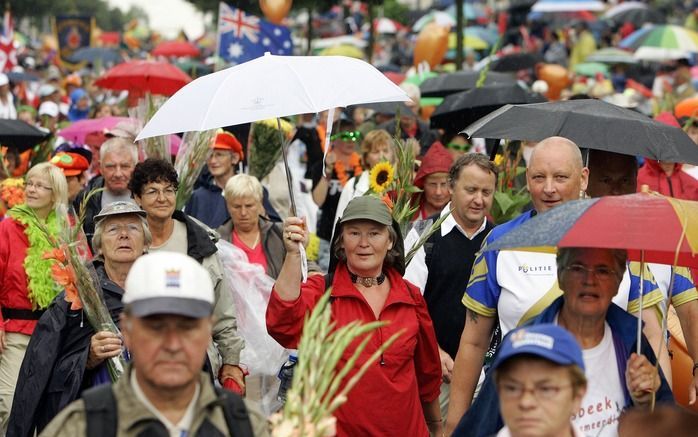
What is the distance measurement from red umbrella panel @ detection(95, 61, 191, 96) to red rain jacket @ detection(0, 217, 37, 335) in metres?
5.53

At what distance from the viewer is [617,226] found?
4.63 m

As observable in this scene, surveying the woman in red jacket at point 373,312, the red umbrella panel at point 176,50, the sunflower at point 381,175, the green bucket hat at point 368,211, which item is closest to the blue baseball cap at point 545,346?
the woman in red jacket at point 373,312

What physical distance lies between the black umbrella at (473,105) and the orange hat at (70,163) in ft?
11.4

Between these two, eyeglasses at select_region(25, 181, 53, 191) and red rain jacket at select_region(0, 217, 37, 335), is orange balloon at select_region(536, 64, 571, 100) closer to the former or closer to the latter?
eyeglasses at select_region(25, 181, 53, 191)

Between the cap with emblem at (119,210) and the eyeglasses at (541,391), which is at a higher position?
the cap with emblem at (119,210)

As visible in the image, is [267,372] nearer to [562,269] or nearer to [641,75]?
[562,269]

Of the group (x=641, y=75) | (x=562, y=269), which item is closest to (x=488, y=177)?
(x=562, y=269)

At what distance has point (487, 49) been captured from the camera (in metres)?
35.5

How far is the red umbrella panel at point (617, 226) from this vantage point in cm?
458

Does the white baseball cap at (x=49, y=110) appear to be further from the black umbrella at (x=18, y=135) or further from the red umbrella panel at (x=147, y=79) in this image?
the black umbrella at (x=18, y=135)

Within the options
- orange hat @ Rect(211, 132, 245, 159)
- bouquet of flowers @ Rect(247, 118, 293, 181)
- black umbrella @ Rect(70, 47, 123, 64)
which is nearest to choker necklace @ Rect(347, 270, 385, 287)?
orange hat @ Rect(211, 132, 245, 159)

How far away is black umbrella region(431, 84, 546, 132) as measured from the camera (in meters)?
11.7

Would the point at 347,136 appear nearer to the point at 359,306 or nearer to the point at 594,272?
the point at 359,306

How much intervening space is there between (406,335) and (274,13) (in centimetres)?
1186
